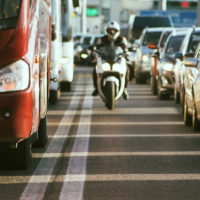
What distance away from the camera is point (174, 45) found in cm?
2141

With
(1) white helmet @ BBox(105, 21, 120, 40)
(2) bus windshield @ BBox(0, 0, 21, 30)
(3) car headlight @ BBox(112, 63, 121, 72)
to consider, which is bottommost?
(3) car headlight @ BBox(112, 63, 121, 72)

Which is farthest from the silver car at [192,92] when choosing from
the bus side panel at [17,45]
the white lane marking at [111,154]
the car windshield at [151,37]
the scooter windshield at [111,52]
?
the car windshield at [151,37]

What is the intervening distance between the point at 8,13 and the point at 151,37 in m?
20.5

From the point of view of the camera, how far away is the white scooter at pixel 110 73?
17.2 m

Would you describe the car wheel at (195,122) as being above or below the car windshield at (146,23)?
above

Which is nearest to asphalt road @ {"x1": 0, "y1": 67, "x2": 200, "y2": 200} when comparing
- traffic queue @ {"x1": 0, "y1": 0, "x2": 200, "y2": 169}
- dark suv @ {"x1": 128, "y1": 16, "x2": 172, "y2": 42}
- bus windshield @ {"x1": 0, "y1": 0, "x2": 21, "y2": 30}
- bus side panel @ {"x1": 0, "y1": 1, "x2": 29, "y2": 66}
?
traffic queue @ {"x1": 0, "y1": 0, "x2": 200, "y2": 169}

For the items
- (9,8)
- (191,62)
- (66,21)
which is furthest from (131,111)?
(9,8)

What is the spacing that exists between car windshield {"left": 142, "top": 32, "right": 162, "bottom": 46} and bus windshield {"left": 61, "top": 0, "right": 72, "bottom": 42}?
600 cm

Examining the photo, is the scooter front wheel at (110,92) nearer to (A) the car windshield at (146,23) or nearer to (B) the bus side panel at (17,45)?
(B) the bus side panel at (17,45)

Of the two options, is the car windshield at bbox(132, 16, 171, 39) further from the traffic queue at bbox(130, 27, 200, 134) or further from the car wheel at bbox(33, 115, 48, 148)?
the car wheel at bbox(33, 115, 48, 148)

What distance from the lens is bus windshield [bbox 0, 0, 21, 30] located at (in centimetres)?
862

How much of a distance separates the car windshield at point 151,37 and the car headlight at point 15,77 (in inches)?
802

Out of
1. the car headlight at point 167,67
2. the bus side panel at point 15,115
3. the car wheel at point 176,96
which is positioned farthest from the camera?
the car headlight at point 167,67

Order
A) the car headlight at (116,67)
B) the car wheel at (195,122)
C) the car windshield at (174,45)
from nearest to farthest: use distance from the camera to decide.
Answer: the car wheel at (195,122) < the car headlight at (116,67) < the car windshield at (174,45)
